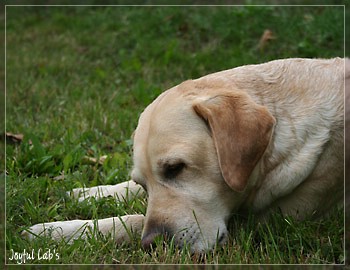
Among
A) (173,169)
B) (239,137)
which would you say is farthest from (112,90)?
(239,137)

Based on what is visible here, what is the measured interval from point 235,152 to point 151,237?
603mm

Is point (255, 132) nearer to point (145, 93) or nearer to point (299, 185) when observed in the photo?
point (299, 185)

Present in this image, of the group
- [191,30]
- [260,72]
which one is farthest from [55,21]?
[260,72]

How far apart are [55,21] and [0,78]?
68.2 inches

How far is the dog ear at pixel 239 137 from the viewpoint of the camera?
11.8 feet

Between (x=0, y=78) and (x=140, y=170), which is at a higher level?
(x=140, y=170)

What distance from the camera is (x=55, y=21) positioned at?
8.77m

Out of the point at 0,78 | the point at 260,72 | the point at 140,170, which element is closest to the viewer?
the point at 140,170

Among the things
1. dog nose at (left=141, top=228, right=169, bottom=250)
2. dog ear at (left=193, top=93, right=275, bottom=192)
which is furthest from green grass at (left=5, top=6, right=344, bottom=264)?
dog ear at (left=193, top=93, right=275, bottom=192)

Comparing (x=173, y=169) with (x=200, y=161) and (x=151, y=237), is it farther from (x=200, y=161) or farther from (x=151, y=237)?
(x=151, y=237)

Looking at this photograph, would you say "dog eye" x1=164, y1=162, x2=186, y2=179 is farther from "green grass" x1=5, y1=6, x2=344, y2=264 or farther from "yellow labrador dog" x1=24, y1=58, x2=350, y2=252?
"green grass" x1=5, y1=6, x2=344, y2=264

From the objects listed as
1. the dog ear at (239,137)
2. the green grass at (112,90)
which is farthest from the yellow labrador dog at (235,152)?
the green grass at (112,90)

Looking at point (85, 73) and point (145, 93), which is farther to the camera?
point (85, 73)

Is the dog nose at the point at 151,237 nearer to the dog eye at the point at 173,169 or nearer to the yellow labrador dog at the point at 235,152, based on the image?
the yellow labrador dog at the point at 235,152
